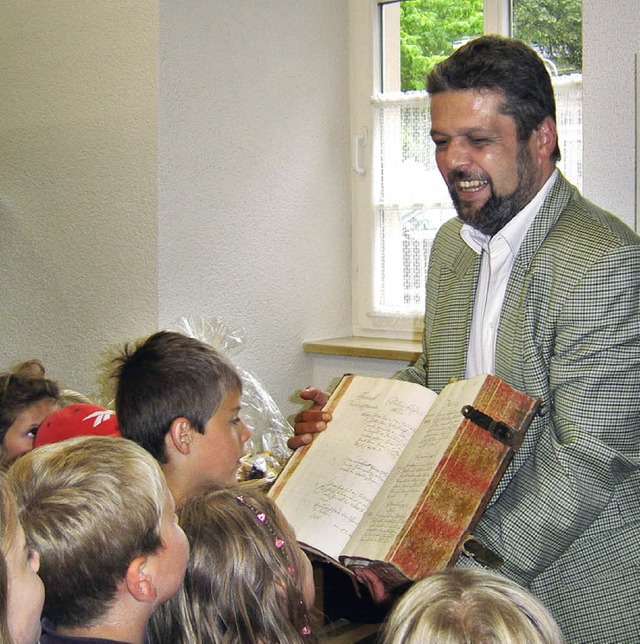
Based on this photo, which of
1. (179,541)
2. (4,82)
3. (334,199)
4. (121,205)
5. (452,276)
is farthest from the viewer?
(334,199)

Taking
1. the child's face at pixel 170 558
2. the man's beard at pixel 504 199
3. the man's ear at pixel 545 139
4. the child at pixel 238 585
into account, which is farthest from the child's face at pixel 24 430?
the man's ear at pixel 545 139

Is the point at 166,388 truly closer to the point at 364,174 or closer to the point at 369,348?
the point at 369,348

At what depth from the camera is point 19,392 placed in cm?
242

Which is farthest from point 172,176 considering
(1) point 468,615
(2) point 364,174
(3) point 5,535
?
(1) point 468,615

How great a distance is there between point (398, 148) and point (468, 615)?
2.45 m

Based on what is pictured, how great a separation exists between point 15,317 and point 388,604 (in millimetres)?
2088

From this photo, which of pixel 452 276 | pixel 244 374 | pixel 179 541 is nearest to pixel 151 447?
pixel 179 541

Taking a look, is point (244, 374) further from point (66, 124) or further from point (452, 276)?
point (452, 276)

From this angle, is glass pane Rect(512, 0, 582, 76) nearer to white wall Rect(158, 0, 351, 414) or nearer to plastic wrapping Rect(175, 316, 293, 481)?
white wall Rect(158, 0, 351, 414)

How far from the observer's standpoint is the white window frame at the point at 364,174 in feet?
10.9

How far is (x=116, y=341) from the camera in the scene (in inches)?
116

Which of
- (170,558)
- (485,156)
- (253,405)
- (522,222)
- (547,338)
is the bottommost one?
(253,405)

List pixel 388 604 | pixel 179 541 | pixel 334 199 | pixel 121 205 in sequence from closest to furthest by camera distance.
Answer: pixel 179 541 → pixel 388 604 → pixel 121 205 → pixel 334 199

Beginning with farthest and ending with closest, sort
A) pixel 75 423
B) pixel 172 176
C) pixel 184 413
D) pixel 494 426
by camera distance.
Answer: pixel 172 176 < pixel 75 423 < pixel 184 413 < pixel 494 426
